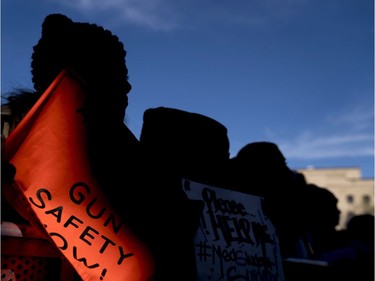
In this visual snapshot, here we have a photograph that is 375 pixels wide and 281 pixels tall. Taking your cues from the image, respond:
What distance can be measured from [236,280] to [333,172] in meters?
39.0

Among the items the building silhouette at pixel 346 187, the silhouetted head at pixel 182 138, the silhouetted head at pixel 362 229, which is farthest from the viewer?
the building silhouette at pixel 346 187

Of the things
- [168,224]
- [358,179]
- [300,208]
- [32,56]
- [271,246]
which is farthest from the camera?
[358,179]

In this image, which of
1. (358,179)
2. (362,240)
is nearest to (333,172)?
(358,179)

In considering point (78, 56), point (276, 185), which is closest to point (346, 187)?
point (276, 185)

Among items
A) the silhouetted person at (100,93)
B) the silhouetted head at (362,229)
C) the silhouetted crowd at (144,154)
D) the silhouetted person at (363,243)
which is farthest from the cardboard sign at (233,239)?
the silhouetted head at (362,229)

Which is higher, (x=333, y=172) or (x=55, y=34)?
(x=333, y=172)

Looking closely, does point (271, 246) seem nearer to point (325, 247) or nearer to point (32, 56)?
point (325, 247)

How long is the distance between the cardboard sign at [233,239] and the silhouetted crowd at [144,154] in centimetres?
10

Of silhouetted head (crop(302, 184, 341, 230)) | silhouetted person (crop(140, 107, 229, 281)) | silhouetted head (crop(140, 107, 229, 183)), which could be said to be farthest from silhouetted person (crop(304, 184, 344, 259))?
silhouetted head (crop(140, 107, 229, 183))

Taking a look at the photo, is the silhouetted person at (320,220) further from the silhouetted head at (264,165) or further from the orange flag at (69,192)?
the orange flag at (69,192)

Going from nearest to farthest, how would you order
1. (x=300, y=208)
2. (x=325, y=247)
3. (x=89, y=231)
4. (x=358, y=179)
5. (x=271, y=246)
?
(x=89, y=231) → (x=271, y=246) → (x=300, y=208) → (x=325, y=247) → (x=358, y=179)

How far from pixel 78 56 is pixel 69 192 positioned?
29.7 inches

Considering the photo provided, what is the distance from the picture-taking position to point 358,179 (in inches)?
1469

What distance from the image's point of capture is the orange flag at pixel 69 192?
1558 millimetres
